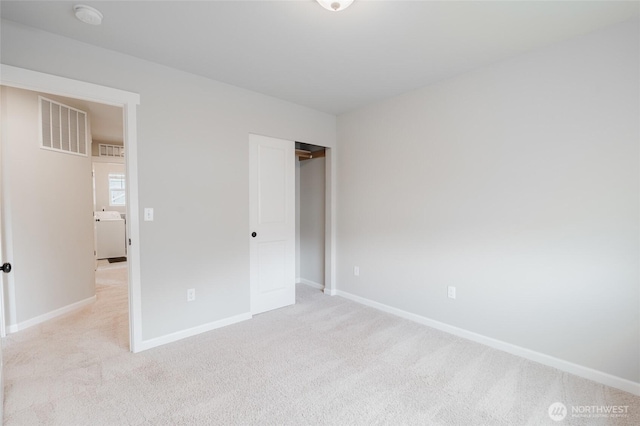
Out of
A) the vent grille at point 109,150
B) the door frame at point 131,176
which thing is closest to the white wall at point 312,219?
the door frame at point 131,176

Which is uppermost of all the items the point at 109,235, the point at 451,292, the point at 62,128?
the point at 62,128

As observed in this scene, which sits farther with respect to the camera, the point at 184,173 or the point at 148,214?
the point at 184,173

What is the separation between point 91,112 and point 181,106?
2415 mm

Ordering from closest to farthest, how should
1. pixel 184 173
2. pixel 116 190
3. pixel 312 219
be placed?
pixel 184 173 < pixel 312 219 < pixel 116 190

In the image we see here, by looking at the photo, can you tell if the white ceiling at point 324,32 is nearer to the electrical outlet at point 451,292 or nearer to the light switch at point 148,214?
the light switch at point 148,214

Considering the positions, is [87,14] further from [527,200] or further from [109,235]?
[109,235]

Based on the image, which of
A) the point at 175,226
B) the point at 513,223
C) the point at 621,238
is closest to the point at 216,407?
the point at 175,226

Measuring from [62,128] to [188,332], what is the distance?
2.85 metres

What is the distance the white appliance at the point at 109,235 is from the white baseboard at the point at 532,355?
6145 millimetres

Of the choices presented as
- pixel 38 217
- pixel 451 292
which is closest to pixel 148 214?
pixel 38 217

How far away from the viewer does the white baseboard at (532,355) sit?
2.02 m

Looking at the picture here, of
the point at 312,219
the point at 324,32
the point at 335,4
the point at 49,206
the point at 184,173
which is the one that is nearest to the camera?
the point at 335,4

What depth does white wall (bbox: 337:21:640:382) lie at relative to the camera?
2.01 m

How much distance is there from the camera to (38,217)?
3.14 meters
